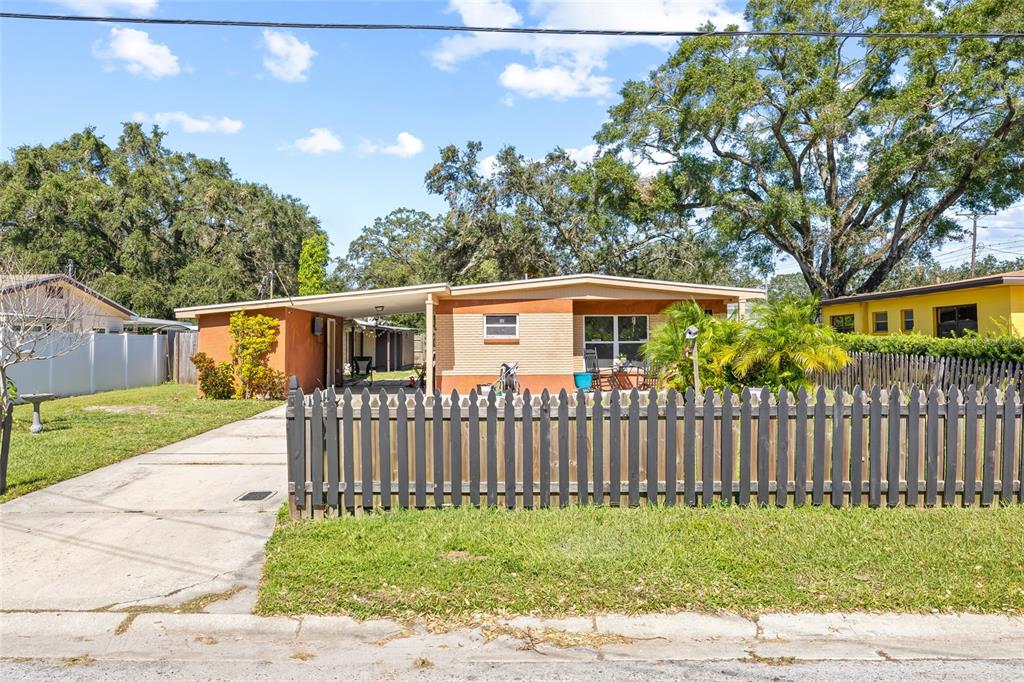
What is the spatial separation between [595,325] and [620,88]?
43.4 ft

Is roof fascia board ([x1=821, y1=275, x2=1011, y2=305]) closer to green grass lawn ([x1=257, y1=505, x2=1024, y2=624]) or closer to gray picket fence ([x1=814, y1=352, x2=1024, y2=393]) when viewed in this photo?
gray picket fence ([x1=814, y1=352, x2=1024, y2=393])

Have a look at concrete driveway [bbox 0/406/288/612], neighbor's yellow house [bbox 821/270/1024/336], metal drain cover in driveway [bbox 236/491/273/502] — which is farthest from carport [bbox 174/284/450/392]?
neighbor's yellow house [bbox 821/270/1024/336]

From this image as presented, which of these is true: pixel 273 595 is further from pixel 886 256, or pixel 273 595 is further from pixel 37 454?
pixel 886 256

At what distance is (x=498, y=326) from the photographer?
17.7m

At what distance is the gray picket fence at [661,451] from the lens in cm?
540

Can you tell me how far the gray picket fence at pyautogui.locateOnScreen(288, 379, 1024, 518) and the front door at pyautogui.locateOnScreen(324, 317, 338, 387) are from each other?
1668cm

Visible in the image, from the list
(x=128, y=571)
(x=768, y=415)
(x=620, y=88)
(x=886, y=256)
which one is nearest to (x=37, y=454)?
(x=128, y=571)

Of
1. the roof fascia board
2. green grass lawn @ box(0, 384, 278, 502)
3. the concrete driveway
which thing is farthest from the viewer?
the roof fascia board

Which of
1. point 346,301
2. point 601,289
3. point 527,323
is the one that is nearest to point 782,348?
point 601,289

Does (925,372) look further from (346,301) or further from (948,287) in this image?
(346,301)

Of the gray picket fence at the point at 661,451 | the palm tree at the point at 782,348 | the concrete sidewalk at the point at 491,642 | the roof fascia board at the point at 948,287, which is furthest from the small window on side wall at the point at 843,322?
the concrete sidewalk at the point at 491,642

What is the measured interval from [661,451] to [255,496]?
12.7ft

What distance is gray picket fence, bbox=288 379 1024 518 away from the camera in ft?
17.7

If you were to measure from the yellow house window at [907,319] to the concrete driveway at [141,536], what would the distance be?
1935 cm
